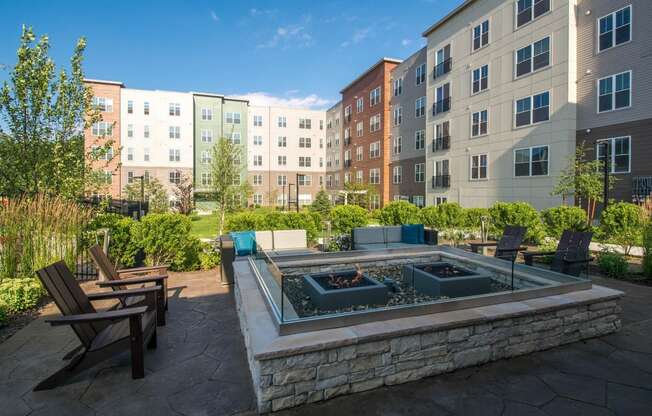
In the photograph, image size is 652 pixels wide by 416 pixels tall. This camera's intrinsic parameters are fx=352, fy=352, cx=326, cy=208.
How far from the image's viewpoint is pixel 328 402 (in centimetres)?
328

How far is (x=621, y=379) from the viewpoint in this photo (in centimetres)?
363

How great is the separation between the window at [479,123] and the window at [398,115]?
33.4ft

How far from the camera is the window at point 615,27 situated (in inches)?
610

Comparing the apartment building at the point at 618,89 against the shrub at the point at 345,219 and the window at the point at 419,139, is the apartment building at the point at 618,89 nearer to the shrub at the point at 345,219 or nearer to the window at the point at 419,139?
the shrub at the point at 345,219

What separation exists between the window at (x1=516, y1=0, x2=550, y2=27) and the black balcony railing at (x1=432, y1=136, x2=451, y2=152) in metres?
7.97

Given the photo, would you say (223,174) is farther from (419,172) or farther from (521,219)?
(419,172)

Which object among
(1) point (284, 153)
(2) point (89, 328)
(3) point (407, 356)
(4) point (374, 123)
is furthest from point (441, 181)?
(1) point (284, 153)

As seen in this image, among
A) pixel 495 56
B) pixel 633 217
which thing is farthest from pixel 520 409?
pixel 495 56

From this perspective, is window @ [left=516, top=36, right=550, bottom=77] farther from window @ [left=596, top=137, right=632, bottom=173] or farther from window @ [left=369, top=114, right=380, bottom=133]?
window @ [left=369, top=114, right=380, bottom=133]

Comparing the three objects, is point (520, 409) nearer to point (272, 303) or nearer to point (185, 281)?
point (272, 303)

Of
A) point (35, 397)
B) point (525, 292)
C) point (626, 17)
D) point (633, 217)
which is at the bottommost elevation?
point (35, 397)

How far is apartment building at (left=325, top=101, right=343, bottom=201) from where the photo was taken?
4531 cm

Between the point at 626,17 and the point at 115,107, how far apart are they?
4288 cm

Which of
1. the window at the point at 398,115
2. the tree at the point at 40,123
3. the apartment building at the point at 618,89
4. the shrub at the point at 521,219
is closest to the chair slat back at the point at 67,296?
the tree at the point at 40,123
